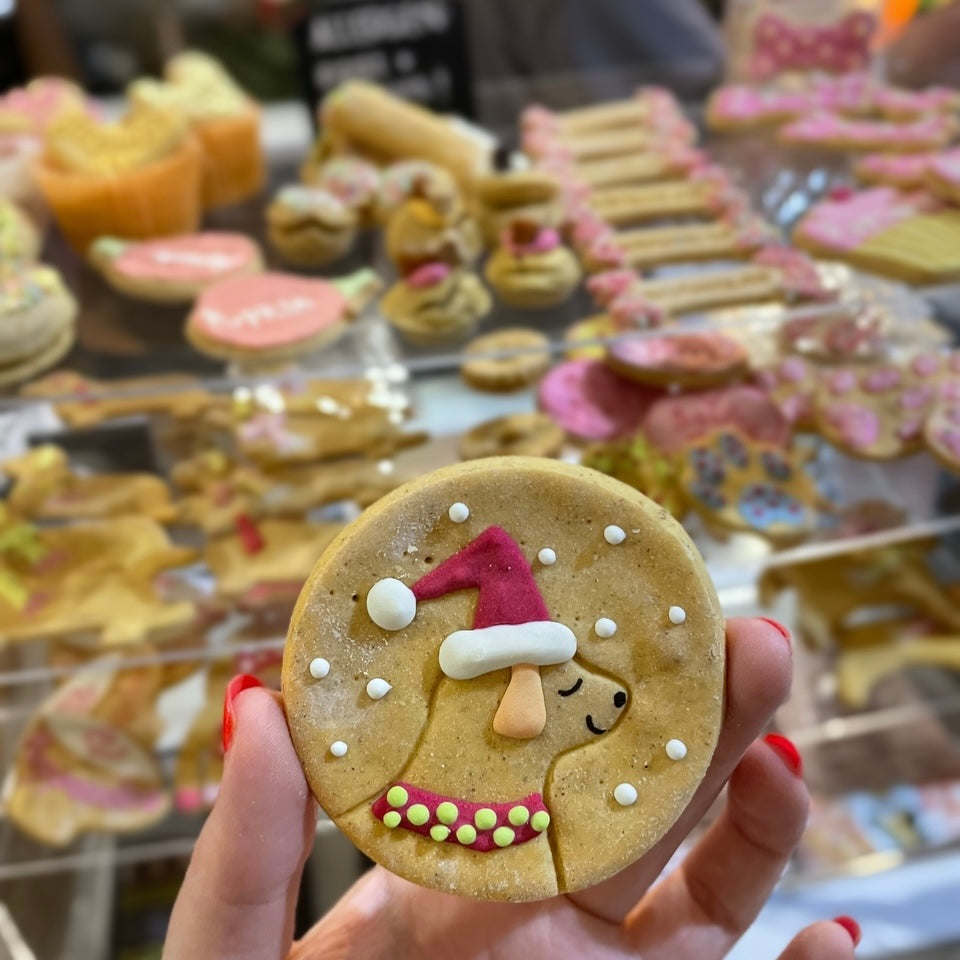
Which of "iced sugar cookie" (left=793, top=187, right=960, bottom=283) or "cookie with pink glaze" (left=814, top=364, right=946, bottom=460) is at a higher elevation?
"iced sugar cookie" (left=793, top=187, right=960, bottom=283)

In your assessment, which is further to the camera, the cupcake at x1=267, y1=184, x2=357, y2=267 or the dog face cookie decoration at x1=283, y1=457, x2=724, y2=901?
the cupcake at x1=267, y1=184, x2=357, y2=267

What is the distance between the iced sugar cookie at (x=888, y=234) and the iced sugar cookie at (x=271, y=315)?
624mm

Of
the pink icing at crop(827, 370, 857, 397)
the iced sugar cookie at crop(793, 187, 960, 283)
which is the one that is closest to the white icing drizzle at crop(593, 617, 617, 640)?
the pink icing at crop(827, 370, 857, 397)

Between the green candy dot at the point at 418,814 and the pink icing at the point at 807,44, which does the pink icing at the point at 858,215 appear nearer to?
the pink icing at the point at 807,44

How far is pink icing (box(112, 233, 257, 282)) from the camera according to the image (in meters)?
1.19

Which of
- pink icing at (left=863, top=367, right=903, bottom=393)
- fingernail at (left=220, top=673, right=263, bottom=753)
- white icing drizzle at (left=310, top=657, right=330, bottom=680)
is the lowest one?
pink icing at (left=863, top=367, right=903, bottom=393)

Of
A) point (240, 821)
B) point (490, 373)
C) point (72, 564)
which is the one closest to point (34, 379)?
point (72, 564)

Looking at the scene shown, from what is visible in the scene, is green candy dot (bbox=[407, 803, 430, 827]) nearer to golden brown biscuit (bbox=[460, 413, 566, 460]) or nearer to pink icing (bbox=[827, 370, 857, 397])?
golden brown biscuit (bbox=[460, 413, 566, 460])

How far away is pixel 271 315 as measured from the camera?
3.57 feet

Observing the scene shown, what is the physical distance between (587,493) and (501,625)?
9 cm

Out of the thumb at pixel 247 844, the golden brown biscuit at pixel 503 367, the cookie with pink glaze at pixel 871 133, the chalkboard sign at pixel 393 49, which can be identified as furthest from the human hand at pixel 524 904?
the chalkboard sign at pixel 393 49

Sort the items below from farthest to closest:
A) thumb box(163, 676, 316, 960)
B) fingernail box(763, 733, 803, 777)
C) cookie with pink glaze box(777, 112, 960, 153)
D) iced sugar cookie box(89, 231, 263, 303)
Result: cookie with pink glaze box(777, 112, 960, 153) < iced sugar cookie box(89, 231, 263, 303) < fingernail box(763, 733, 803, 777) < thumb box(163, 676, 316, 960)

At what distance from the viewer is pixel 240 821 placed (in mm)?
469

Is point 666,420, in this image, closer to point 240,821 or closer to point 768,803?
point 768,803
